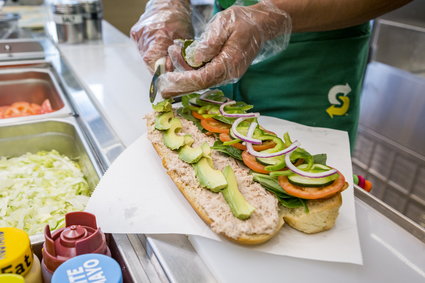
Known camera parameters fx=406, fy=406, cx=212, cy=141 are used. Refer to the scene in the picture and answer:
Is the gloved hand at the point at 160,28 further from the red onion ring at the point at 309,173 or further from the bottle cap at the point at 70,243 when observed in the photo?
the bottle cap at the point at 70,243

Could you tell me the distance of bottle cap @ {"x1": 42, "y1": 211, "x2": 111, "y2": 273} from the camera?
94 cm

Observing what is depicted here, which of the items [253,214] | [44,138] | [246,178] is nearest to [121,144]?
[44,138]

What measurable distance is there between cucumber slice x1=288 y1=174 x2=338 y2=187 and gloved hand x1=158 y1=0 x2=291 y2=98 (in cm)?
55

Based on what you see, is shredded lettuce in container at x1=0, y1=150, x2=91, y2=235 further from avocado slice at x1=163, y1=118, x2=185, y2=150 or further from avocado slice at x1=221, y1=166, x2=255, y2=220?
avocado slice at x1=221, y1=166, x2=255, y2=220

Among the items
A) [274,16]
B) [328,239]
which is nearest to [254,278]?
[328,239]

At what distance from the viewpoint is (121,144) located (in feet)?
5.43

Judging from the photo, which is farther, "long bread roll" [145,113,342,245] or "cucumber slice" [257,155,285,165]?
"cucumber slice" [257,155,285,165]

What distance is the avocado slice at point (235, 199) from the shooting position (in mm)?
1119

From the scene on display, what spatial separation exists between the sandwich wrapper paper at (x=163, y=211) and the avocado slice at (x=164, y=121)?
3.6 inches

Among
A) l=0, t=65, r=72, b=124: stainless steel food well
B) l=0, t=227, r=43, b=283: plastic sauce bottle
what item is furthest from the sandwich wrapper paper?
l=0, t=65, r=72, b=124: stainless steel food well

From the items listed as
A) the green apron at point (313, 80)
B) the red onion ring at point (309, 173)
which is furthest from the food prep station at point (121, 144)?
the green apron at point (313, 80)

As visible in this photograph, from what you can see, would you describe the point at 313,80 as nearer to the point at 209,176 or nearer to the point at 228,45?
the point at 228,45

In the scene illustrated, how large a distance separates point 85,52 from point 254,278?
2.23m

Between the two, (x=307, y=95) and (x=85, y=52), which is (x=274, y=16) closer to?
(x=307, y=95)
